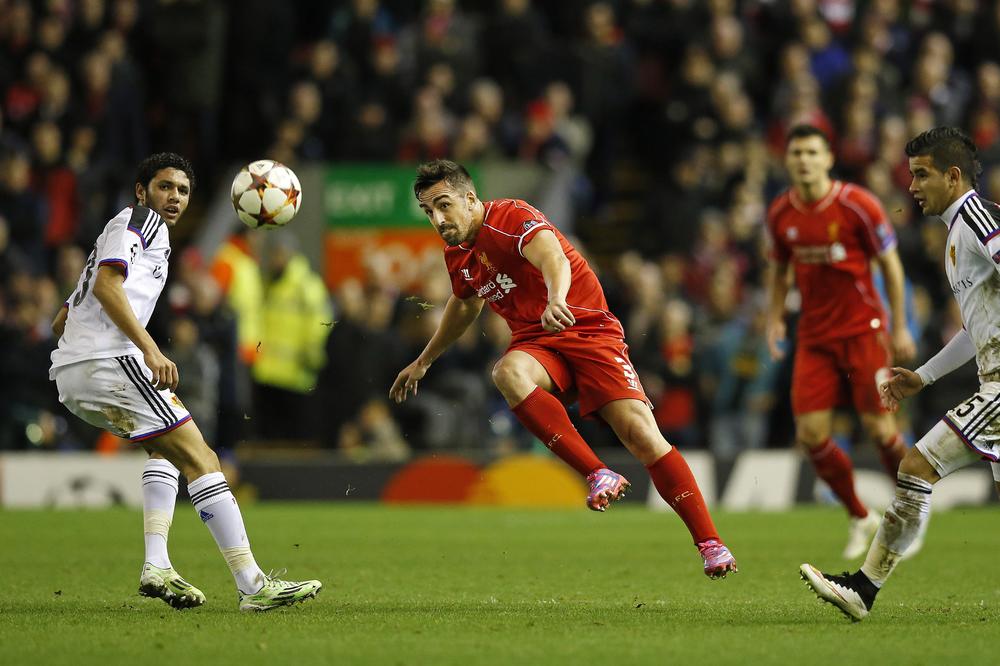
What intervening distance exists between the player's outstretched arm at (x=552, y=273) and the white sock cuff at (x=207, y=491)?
1.79 metres

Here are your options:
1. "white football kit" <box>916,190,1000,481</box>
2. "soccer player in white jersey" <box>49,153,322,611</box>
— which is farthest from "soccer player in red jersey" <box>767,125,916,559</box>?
"soccer player in white jersey" <box>49,153,322,611</box>

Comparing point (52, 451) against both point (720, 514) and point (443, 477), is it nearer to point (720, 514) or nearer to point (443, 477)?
point (443, 477)

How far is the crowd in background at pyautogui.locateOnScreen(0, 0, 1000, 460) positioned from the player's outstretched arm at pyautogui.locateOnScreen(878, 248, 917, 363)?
169 inches

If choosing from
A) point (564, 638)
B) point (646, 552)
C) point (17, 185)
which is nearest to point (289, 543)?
point (646, 552)

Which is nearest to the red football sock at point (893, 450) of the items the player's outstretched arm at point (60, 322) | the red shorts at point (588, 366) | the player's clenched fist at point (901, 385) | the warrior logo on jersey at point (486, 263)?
the red shorts at point (588, 366)

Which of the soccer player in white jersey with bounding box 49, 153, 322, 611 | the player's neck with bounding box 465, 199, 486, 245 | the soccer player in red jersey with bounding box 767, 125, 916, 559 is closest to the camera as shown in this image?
the soccer player in white jersey with bounding box 49, 153, 322, 611

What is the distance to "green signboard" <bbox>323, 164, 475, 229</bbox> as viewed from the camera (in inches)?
724

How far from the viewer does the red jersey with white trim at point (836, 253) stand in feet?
34.2

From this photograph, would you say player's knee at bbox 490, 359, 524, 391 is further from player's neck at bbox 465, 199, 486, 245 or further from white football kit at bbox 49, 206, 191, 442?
white football kit at bbox 49, 206, 191, 442

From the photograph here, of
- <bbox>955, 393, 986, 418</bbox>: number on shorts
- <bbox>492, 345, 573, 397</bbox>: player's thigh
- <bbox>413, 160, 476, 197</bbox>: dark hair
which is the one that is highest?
<bbox>413, 160, 476, 197</bbox>: dark hair

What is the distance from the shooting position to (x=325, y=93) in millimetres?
19078

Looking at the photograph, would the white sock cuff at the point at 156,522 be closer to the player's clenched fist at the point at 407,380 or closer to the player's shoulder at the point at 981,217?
the player's clenched fist at the point at 407,380

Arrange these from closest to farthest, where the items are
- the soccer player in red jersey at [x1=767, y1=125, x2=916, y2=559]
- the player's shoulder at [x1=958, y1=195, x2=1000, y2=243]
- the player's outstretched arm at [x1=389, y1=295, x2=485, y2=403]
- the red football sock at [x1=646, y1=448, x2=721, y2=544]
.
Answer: the player's shoulder at [x1=958, y1=195, x2=1000, y2=243] → the red football sock at [x1=646, y1=448, x2=721, y2=544] → the player's outstretched arm at [x1=389, y1=295, x2=485, y2=403] → the soccer player in red jersey at [x1=767, y1=125, x2=916, y2=559]

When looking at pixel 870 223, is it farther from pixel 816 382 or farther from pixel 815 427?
pixel 815 427
